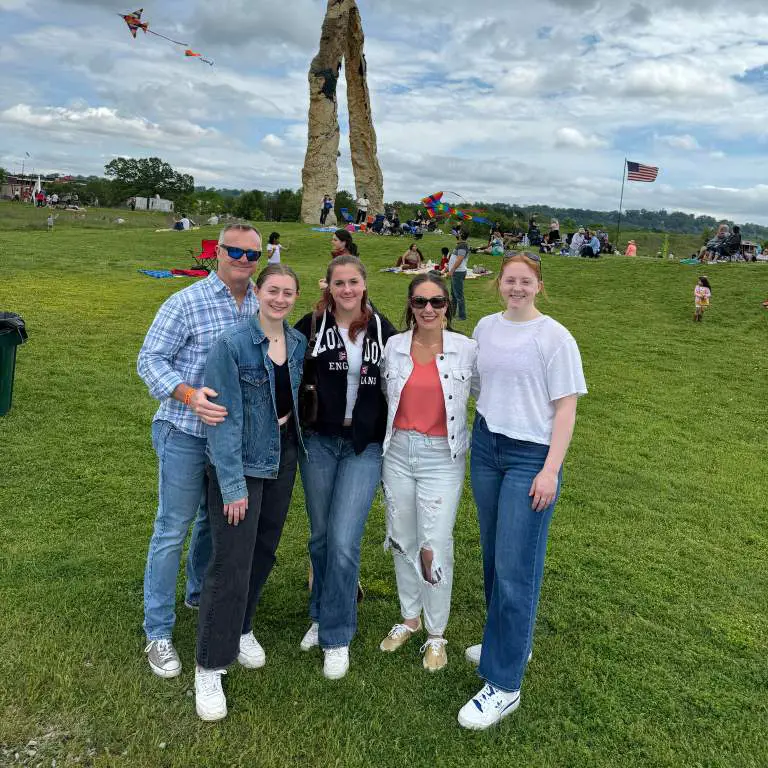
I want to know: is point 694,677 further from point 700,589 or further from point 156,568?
point 156,568

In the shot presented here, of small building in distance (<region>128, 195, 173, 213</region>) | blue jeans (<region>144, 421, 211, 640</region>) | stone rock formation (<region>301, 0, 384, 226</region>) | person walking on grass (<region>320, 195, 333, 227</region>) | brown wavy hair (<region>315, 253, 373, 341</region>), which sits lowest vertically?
blue jeans (<region>144, 421, 211, 640</region>)

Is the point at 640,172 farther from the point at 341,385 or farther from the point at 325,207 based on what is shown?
the point at 341,385

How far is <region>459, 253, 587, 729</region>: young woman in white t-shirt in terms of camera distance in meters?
2.95

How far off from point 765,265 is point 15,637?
21.2m

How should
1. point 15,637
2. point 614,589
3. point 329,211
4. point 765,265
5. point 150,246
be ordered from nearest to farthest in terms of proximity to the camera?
1. point 15,637
2. point 614,589
3. point 765,265
4. point 150,246
5. point 329,211

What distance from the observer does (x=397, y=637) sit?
362cm

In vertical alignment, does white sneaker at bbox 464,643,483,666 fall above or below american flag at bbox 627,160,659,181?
below

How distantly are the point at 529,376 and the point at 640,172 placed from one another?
82.8 ft

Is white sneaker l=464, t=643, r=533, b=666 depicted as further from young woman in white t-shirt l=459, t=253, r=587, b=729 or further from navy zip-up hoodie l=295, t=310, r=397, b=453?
navy zip-up hoodie l=295, t=310, r=397, b=453

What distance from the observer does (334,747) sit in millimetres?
2867

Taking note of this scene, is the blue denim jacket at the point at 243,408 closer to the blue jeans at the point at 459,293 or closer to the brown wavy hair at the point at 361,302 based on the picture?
the brown wavy hair at the point at 361,302

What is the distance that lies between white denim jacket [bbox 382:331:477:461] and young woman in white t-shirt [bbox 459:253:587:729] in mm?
73

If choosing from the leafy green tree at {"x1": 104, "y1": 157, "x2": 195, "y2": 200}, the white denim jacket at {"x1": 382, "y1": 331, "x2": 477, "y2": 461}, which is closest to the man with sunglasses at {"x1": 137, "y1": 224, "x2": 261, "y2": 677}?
the white denim jacket at {"x1": 382, "y1": 331, "x2": 477, "y2": 461}

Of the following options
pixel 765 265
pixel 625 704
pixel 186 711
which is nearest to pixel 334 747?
pixel 186 711
